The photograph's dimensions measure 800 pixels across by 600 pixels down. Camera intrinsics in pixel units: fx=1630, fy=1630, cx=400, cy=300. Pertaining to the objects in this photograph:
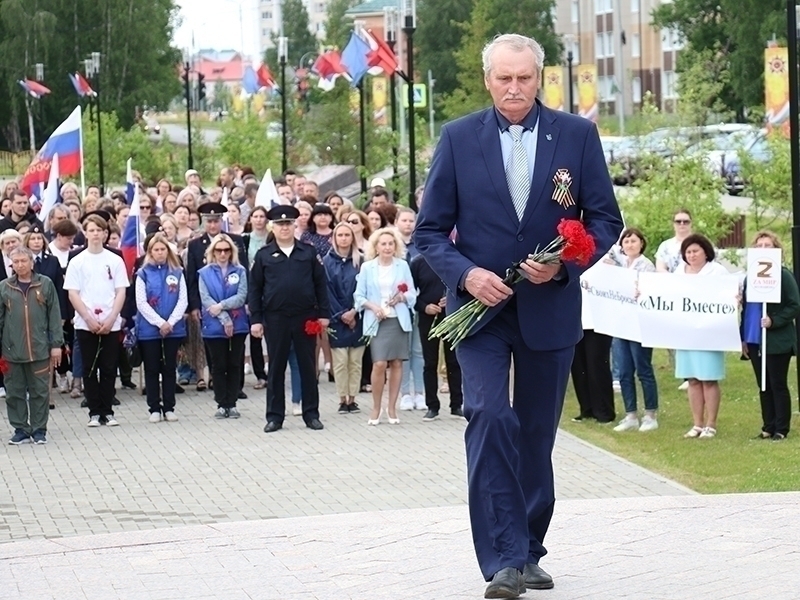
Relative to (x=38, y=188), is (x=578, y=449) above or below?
below

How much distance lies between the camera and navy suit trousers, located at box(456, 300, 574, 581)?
6391mm

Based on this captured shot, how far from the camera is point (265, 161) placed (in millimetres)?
42250

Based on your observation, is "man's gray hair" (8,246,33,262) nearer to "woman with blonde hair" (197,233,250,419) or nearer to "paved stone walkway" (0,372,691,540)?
"paved stone walkway" (0,372,691,540)

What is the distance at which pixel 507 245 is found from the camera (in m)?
6.44

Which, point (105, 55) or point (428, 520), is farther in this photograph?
point (105, 55)

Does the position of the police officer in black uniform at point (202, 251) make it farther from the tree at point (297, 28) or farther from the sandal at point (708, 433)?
the tree at point (297, 28)

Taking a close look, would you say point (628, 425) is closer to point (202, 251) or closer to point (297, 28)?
point (202, 251)

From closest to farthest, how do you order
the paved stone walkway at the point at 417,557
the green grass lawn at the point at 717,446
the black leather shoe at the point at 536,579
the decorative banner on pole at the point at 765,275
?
the black leather shoe at the point at 536,579, the paved stone walkway at the point at 417,557, the green grass lawn at the point at 717,446, the decorative banner on pole at the point at 765,275

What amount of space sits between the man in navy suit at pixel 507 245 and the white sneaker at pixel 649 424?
7.21m

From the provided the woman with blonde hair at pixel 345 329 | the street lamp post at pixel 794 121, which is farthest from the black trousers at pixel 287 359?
the street lamp post at pixel 794 121

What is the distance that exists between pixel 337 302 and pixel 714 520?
790 cm

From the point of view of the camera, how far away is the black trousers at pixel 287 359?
14.3 meters

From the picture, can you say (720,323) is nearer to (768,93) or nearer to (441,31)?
(768,93)

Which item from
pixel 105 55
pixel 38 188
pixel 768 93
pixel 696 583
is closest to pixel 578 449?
pixel 696 583
